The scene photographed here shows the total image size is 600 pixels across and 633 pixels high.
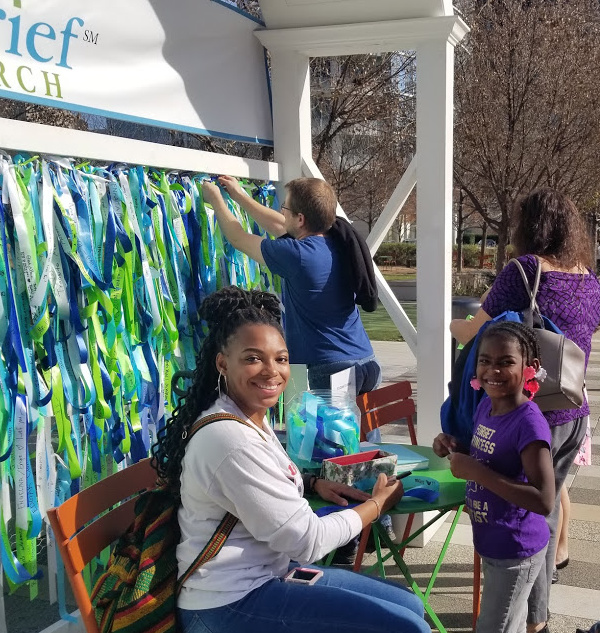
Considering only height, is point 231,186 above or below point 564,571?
above

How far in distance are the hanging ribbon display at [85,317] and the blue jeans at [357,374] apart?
67 centimetres

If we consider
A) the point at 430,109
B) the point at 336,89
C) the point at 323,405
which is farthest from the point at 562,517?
the point at 336,89

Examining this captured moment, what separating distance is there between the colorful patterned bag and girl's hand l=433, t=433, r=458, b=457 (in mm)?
1077

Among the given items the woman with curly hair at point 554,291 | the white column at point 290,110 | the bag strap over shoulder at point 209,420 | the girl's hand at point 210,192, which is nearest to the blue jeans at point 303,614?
the bag strap over shoulder at point 209,420

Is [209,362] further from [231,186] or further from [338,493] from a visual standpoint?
[231,186]

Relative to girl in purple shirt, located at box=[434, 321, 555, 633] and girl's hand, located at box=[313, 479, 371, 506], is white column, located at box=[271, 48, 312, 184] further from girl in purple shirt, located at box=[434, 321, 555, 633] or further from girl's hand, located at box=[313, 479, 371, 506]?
girl's hand, located at box=[313, 479, 371, 506]

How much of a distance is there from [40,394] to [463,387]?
5.19 ft

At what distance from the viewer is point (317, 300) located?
389 cm

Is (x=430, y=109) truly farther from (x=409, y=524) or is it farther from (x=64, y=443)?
(x=64, y=443)

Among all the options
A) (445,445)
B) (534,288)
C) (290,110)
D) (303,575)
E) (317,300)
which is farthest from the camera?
(290,110)

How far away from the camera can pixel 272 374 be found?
234 cm

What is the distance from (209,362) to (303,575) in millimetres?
659

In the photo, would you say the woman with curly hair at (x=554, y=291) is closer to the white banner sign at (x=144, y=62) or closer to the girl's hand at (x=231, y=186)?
the girl's hand at (x=231, y=186)

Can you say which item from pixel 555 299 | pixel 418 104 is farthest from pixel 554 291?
pixel 418 104
